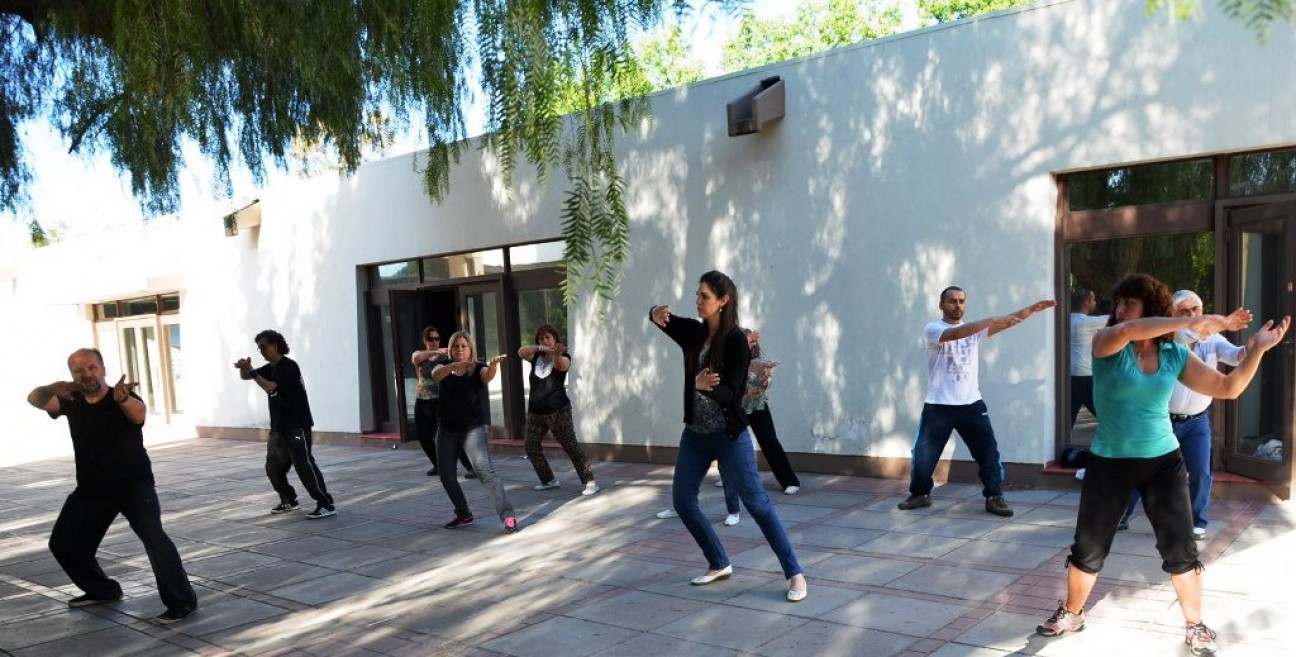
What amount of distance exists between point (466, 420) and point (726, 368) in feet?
9.74

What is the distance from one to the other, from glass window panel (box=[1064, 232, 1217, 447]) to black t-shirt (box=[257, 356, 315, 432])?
21.5 feet

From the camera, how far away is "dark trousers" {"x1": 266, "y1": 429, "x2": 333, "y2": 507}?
8352mm

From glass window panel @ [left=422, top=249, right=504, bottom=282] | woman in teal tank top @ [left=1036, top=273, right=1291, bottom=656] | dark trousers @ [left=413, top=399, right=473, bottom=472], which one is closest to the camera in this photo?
woman in teal tank top @ [left=1036, top=273, right=1291, bottom=656]

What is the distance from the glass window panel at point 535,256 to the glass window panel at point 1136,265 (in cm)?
571

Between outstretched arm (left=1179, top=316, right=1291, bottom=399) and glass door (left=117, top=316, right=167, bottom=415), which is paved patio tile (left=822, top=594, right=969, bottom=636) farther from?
glass door (left=117, top=316, right=167, bottom=415)

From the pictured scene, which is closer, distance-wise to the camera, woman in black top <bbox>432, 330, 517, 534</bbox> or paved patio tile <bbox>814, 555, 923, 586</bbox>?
paved patio tile <bbox>814, 555, 923, 586</bbox>

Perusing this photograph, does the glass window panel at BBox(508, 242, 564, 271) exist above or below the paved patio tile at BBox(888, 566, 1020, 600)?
above

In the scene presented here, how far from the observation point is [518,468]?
10.8 m

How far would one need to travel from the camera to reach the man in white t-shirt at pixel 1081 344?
782cm

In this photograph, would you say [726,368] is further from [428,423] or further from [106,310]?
[106,310]

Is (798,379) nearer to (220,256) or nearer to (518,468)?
(518,468)

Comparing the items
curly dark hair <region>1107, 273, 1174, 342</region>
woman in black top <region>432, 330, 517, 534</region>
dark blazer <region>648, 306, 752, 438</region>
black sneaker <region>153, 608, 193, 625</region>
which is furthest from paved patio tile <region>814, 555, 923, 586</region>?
black sneaker <region>153, 608, 193, 625</region>

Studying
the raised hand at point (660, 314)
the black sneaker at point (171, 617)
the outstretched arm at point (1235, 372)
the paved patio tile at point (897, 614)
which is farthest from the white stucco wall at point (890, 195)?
the outstretched arm at point (1235, 372)

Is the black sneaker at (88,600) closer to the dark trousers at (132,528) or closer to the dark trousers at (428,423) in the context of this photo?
the dark trousers at (132,528)
